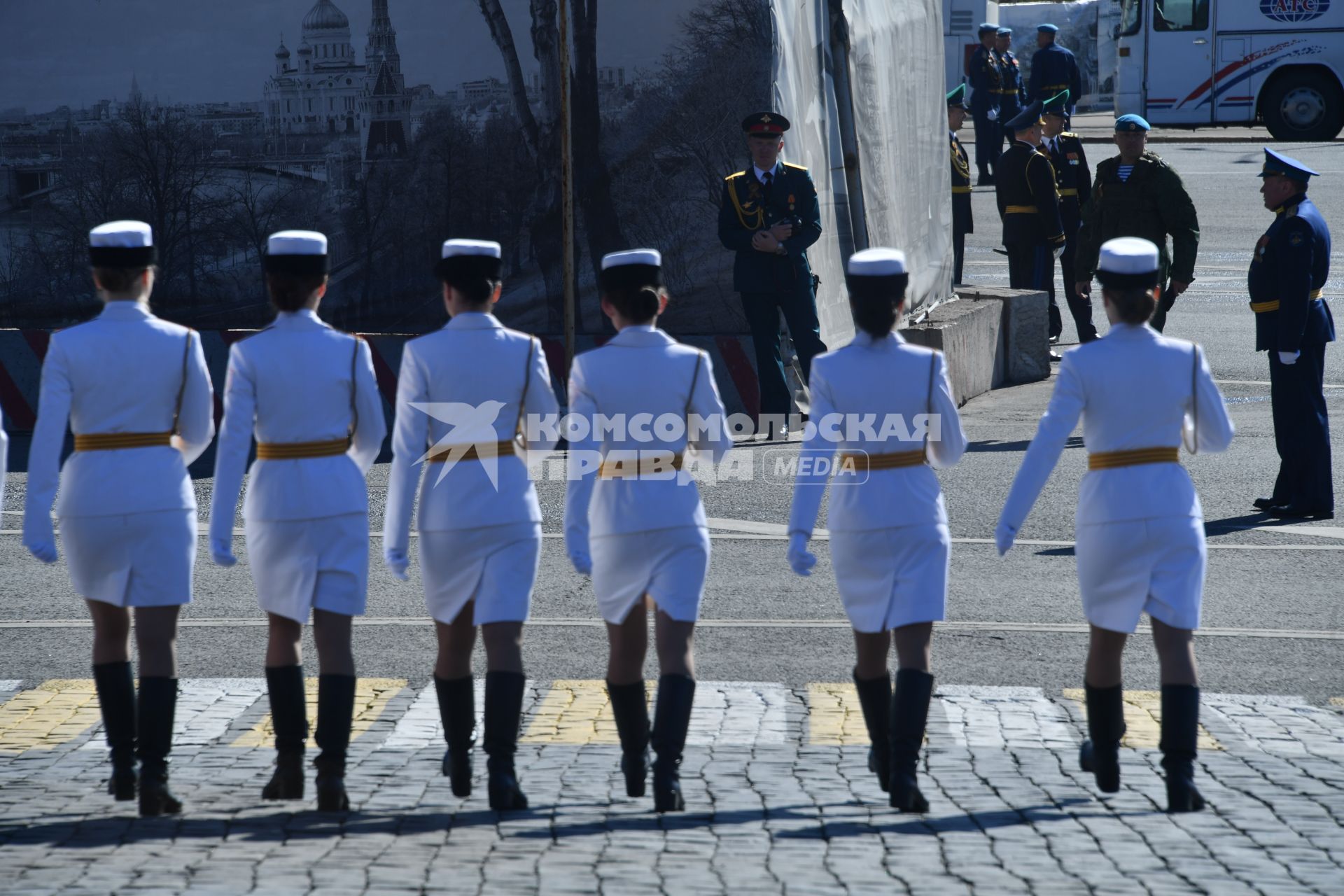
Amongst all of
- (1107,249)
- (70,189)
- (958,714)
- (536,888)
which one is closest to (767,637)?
(958,714)

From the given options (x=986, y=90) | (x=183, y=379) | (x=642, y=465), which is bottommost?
(x=642, y=465)

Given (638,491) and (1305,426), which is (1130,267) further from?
(1305,426)

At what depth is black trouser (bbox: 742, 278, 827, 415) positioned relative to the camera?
498 inches

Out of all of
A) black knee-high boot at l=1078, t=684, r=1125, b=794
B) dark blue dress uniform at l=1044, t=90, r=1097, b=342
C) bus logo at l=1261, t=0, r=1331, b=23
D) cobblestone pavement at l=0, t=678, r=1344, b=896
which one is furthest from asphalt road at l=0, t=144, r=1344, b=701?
bus logo at l=1261, t=0, r=1331, b=23

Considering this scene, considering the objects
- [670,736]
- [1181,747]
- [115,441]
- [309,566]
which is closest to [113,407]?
[115,441]

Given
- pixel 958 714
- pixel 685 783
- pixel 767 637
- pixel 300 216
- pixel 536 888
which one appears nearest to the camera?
pixel 536 888

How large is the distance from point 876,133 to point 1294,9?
16.9 m

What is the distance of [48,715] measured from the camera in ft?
22.7

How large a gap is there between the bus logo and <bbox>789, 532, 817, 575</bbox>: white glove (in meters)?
26.1

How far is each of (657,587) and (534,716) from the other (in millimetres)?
1234

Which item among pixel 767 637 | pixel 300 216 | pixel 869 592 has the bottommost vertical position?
pixel 767 637

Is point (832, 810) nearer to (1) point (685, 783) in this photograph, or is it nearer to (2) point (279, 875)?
(1) point (685, 783)

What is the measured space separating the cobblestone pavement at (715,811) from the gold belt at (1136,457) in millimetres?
1022

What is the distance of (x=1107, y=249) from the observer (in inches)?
234
